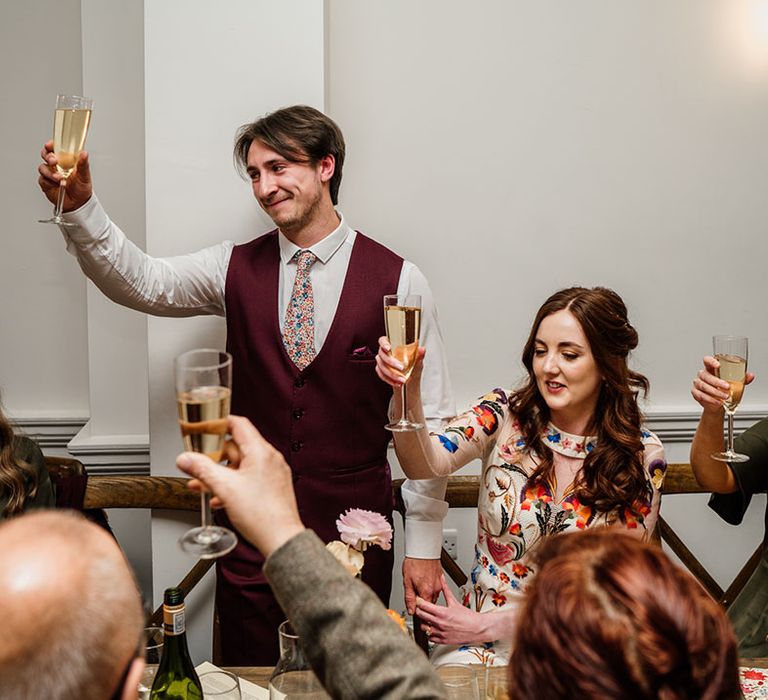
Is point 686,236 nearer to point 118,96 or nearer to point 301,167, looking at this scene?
point 301,167

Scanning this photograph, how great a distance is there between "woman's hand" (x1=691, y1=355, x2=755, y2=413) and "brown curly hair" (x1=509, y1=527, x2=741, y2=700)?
1.14 metres

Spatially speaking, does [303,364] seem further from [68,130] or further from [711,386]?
[711,386]

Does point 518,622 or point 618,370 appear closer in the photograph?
point 518,622

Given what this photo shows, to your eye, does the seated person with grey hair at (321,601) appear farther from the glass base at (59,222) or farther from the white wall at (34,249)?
the white wall at (34,249)

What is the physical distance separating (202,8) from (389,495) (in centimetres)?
143

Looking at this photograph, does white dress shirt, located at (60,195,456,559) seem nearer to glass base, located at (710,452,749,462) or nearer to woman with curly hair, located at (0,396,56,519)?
woman with curly hair, located at (0,396,56,519)

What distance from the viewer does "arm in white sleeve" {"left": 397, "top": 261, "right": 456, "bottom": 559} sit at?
220 cm

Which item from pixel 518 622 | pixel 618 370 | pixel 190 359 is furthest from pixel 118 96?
pixel 518 622

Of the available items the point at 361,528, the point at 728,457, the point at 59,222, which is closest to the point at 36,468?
the point at 59,222

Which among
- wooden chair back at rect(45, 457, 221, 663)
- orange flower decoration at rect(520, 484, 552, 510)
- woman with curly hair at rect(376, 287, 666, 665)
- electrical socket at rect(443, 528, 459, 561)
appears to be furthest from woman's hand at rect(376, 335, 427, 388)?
electrical socket at rect(443, 528, 459, 561)

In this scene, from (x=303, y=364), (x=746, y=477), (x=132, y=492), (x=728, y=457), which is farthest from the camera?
(x=132, y=492)

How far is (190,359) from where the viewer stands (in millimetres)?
967

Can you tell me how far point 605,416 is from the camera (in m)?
2.03

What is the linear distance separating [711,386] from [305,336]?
37.9 inches
